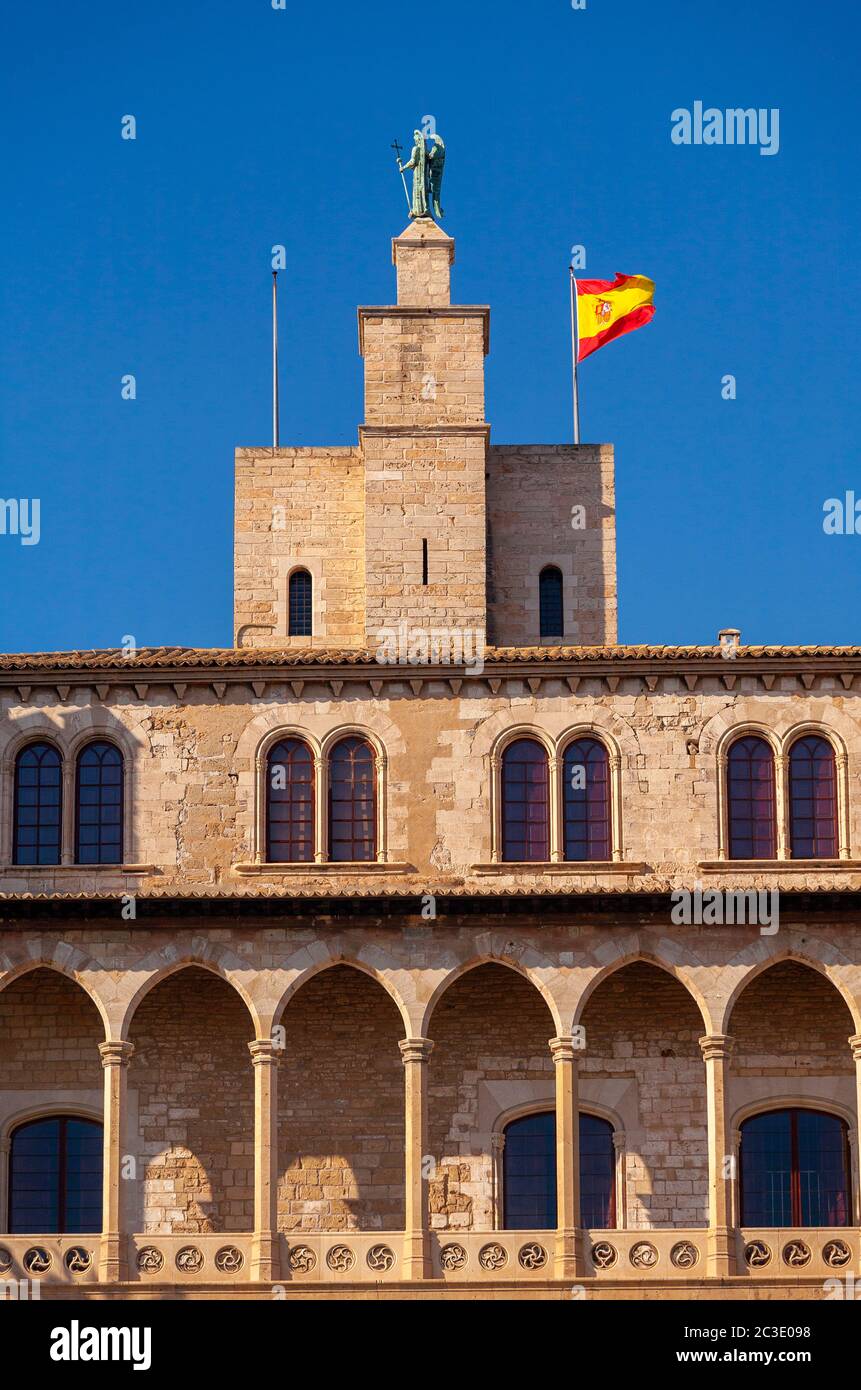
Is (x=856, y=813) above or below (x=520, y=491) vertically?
below

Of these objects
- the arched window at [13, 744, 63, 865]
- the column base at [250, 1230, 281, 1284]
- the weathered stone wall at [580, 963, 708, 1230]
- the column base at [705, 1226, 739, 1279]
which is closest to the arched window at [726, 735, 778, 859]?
the weathered stone wall at [580, 963, 708, 1230]

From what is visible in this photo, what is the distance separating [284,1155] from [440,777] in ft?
19.6

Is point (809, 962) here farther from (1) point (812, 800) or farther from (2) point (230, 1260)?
(2) point (230, 1260)

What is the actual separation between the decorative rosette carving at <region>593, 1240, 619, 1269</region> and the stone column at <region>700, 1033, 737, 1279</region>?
1323 millimetres

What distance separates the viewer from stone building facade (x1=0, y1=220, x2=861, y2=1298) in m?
53.9

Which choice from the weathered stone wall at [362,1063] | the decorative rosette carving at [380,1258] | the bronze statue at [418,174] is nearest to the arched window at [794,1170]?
the weathered stone wall at [362,1063]

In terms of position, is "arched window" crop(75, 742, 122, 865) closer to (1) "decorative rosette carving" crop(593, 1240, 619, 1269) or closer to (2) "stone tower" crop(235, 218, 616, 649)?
(2) "stone tower" crop(235, 218, 616, 649)

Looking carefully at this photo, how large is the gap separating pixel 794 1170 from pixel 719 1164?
2.29 m

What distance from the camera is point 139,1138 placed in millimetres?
54969

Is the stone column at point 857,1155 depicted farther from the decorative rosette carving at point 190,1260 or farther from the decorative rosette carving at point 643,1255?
the decorative rosette carving at point 190,1260

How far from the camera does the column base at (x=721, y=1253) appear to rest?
172 ft

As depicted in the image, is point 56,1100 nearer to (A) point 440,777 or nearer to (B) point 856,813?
(A) point 440,777

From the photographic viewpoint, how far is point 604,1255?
52531mm
